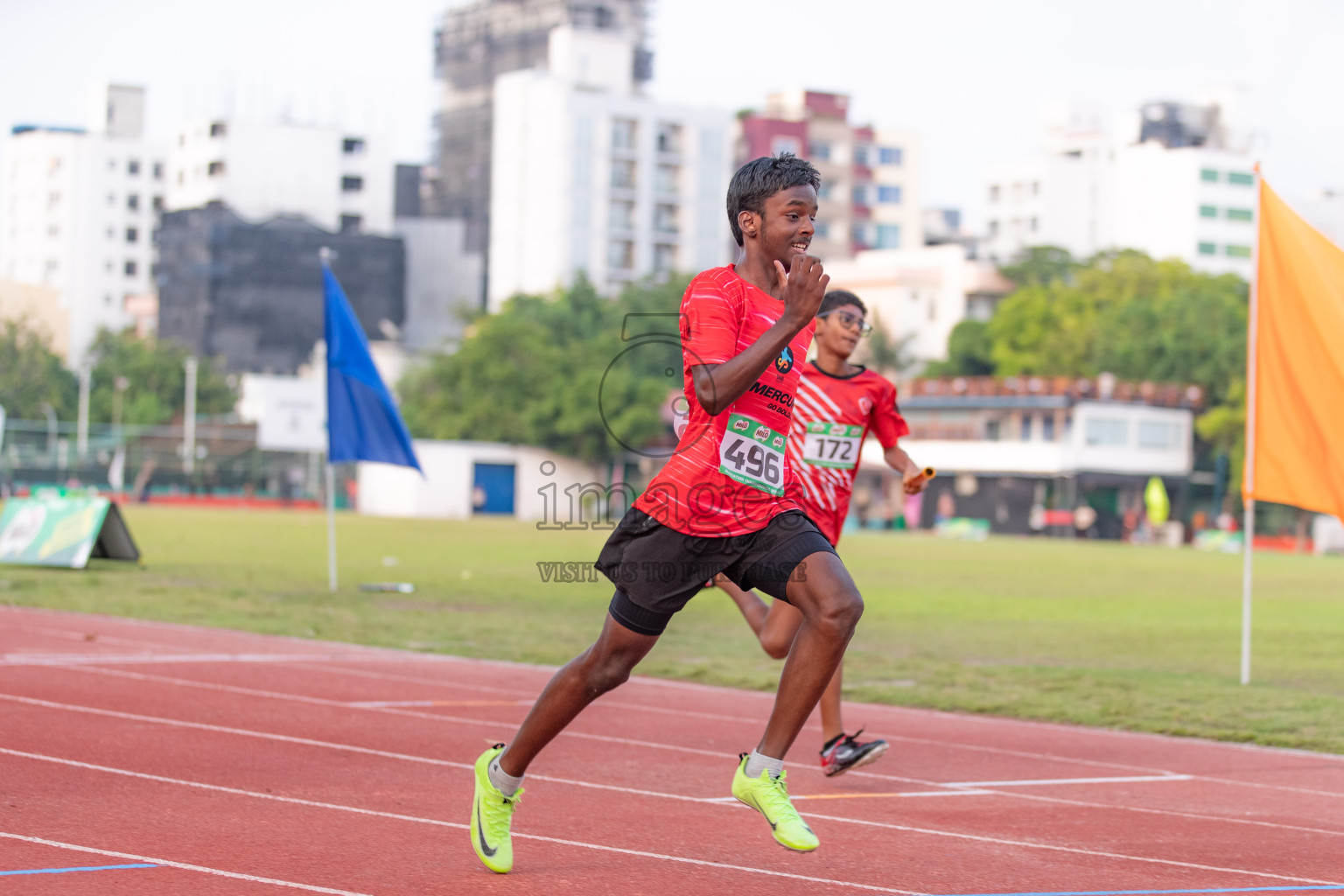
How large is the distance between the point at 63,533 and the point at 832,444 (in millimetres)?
14043

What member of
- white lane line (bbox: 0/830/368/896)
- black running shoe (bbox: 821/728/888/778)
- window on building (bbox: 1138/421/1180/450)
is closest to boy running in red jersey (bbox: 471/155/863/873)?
white lane line (bbox: 0/830/368/896)

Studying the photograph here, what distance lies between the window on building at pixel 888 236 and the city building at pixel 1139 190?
891 cm

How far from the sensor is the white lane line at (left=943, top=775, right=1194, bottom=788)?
697cm

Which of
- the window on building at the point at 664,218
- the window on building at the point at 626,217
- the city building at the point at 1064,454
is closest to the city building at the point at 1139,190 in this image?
the window on building at the point at 664,218

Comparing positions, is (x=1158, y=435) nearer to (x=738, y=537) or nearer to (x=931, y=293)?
(x=931, y=293)

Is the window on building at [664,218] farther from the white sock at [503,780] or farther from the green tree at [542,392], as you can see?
the white sock at [503,780]

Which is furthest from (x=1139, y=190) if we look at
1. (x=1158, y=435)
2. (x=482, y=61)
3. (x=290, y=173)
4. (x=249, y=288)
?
(x=249, y=288)

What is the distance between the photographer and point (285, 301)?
9544 centimetres

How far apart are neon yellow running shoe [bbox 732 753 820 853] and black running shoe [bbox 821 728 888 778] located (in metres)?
1.91

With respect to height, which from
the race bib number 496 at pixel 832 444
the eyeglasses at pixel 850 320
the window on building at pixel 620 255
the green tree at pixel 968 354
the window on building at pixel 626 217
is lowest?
the race bib number 496 at pixel 832 444

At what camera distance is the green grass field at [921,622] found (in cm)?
1059

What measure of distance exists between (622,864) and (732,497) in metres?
1.17

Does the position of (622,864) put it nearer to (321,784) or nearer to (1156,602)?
(321,784)

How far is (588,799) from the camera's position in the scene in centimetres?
615
